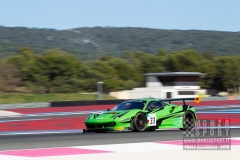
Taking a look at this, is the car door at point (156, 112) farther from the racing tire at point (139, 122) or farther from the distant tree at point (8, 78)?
the distant tree at point (8, 78)

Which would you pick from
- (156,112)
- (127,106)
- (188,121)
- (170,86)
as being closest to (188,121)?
(188,121)

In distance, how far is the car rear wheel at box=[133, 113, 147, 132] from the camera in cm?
1345

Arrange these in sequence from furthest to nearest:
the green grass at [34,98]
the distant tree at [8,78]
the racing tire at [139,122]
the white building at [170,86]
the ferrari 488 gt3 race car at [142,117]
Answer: the distant tree at [8,78] → the white building at [170,86] → the green grass at [34,98] → the racing tire at [139,122] → the ferrari 488 gt3 race car at [142,117]

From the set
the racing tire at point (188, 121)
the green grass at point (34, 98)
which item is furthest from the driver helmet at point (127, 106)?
the green grass at point (34, 98)

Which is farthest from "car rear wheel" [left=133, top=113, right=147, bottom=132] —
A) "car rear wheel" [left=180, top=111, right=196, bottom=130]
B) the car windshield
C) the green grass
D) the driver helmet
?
the green grass

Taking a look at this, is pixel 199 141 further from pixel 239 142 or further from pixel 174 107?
pixel 174 107

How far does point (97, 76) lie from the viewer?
82125mm

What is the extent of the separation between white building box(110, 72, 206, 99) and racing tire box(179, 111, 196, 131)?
4218cm

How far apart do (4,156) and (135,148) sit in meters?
2.49

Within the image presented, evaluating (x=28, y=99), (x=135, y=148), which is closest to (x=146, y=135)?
(x=135, y=148)

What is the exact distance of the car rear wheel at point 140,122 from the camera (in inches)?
530

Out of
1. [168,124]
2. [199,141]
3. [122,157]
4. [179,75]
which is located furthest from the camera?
[179,75]

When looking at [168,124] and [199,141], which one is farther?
[168,124]

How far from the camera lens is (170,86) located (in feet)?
199
